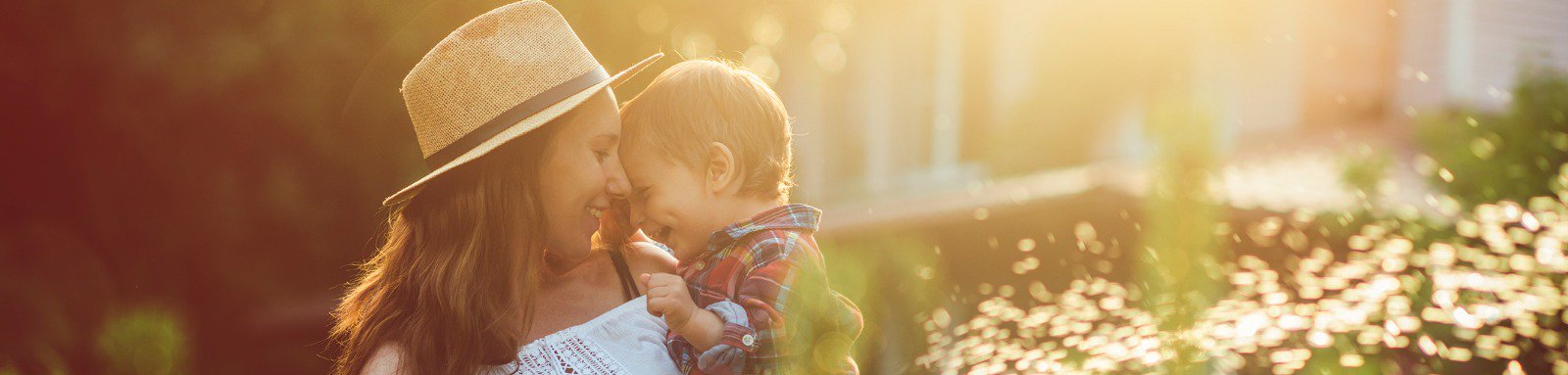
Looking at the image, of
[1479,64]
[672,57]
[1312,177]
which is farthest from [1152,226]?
[1479,64]

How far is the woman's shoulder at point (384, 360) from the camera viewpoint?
6.34 feet

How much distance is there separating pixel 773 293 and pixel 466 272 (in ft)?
1.67

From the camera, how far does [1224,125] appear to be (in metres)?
15.9

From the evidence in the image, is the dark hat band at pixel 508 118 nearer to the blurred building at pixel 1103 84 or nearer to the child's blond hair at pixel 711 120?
the child's blond hair at pixel 711 120

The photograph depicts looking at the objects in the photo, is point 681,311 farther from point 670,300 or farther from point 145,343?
point 145,343

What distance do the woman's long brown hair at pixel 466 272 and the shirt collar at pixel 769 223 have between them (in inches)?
12.0

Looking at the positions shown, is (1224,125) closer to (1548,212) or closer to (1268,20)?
(1268,20)

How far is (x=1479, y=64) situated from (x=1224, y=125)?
3207mm

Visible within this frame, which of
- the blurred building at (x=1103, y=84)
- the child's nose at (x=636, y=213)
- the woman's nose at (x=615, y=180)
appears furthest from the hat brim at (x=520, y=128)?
the blurred building at (x=1103, y=84)

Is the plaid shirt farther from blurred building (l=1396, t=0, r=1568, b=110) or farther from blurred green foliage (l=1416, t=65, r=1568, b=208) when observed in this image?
blurred building (l=1396, t=0, r=1568, b=110)

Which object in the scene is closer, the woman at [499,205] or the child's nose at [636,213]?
the woman at [499,205]

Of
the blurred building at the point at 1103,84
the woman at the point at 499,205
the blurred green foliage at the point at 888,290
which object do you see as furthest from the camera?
the blurred building at the point at 1103,84

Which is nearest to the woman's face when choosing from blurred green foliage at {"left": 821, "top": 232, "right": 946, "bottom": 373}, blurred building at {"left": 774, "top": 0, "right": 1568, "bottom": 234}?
blurred green foliage at {"left": 821, "top": 232, "right": 946, "bottom": 373}

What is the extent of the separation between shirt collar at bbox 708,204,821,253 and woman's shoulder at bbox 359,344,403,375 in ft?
1.78
